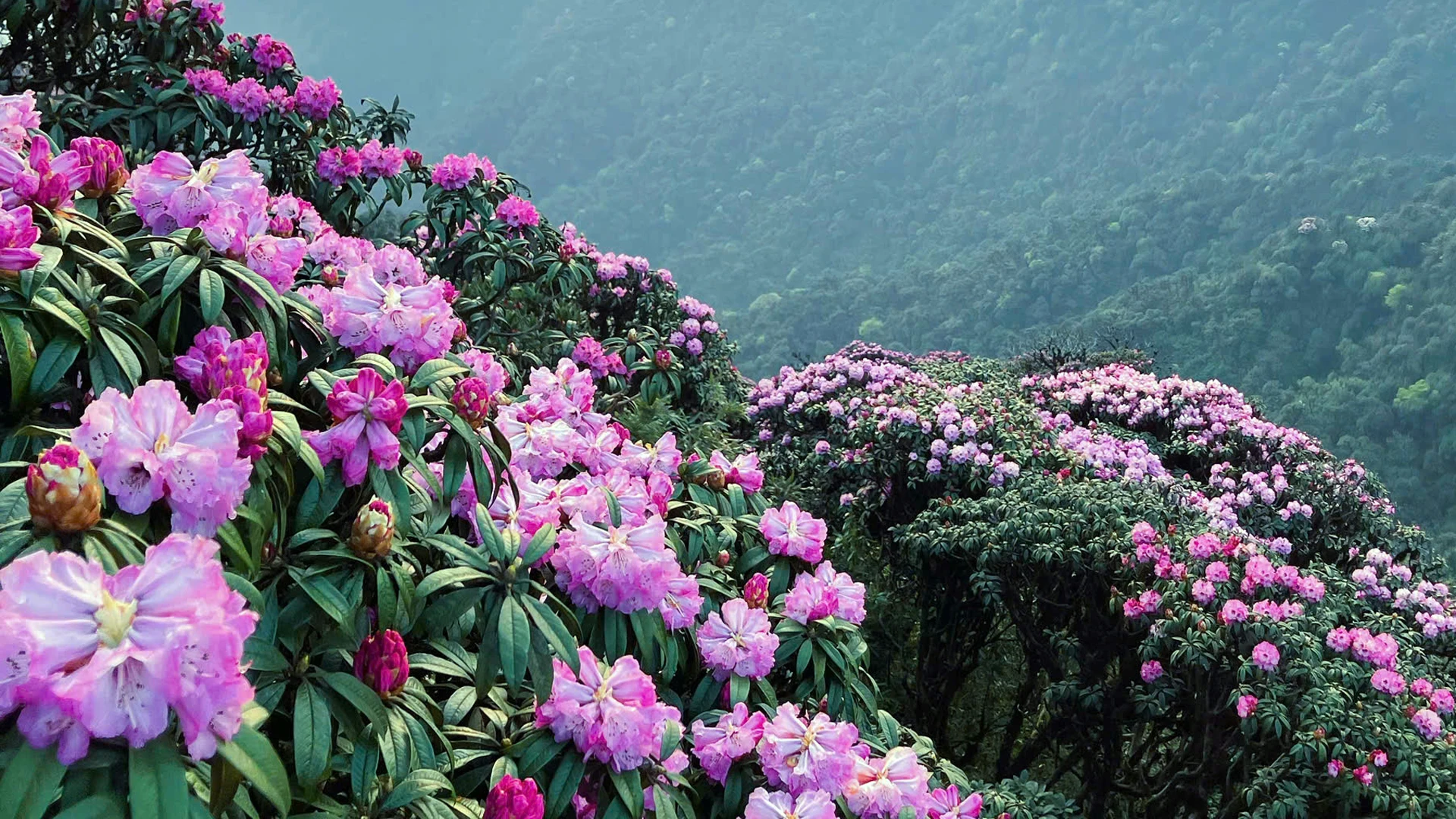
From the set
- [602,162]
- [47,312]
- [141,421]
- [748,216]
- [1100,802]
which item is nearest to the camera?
[141,421]

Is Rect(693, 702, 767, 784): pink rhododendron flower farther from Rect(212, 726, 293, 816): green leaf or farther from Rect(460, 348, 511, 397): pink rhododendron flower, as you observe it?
Rect(212, 726, 293, 816): green leaf

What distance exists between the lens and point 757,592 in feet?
5.94

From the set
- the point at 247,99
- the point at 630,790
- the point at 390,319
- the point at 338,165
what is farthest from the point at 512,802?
the point at 247,99

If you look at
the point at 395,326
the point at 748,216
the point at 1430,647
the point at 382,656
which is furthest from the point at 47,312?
the point at 748,216

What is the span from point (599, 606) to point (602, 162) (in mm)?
54837

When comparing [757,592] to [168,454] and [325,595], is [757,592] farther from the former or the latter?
[168,454]

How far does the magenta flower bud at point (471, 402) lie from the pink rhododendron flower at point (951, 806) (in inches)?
43.8

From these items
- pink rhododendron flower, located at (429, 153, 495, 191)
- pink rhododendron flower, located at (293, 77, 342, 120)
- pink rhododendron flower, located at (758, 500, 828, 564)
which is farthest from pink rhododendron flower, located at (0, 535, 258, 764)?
pink rhododendron flower, located at (293, 77, 342, 120)

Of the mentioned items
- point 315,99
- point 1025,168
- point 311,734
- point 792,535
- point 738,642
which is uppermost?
point 1025,168

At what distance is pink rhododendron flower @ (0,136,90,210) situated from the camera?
4.09 ft

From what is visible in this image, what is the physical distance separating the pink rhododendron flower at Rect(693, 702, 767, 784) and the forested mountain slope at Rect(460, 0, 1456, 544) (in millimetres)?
17577

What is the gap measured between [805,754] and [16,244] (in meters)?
1.31

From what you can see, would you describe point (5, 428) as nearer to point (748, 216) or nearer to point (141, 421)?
point (141, 421)

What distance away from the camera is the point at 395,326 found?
1415 mm
